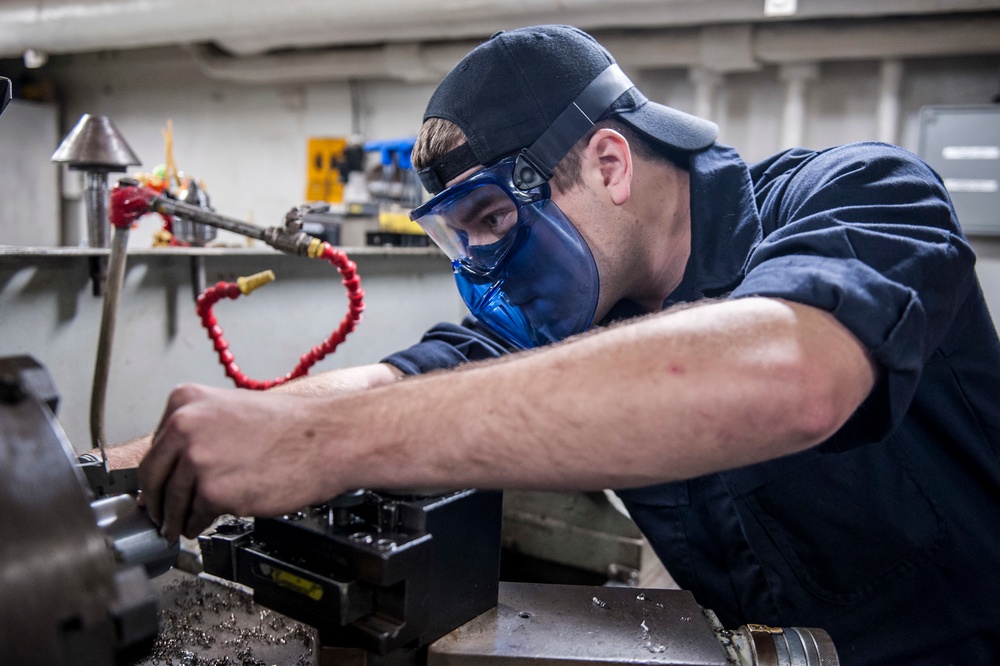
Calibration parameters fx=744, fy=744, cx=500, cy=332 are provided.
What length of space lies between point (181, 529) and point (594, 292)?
2.10 ft

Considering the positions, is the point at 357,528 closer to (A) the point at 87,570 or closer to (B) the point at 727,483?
(A) the point at 87,570

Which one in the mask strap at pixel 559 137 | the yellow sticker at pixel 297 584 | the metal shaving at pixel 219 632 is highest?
the mask strap at pixel 559 137

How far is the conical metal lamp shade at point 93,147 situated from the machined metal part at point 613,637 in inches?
47.8

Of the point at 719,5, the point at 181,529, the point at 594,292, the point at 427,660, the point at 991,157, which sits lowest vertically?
the point at 427,660

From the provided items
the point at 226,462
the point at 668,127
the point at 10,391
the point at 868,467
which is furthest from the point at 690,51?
the point at 10,391

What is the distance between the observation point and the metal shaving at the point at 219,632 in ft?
2.60

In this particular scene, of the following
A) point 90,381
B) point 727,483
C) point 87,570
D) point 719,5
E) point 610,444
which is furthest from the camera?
point 719,5

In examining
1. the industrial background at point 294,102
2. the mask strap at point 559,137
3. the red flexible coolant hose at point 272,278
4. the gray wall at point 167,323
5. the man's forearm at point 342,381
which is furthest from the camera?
the industrial background at point 294,102

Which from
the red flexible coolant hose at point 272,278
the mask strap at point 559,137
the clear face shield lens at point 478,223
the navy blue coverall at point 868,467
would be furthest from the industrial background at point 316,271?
the mask strap at point 559,137

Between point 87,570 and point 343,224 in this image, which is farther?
point 343,224

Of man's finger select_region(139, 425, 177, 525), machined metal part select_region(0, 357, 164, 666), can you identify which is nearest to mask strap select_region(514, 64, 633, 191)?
man's finger select_region(139, 425, 177, 525)

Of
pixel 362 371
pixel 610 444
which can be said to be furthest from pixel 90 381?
pixel 610 444

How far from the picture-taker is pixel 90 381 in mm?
1611

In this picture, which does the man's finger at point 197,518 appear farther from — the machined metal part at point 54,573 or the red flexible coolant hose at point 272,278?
the red flexible coolant hose at point 272,278
